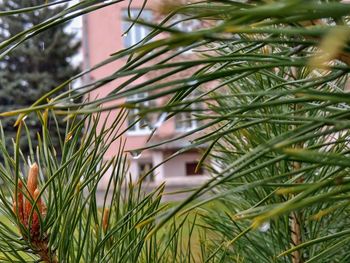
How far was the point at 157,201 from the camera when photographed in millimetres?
375

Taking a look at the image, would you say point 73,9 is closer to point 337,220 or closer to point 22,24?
point 337,220

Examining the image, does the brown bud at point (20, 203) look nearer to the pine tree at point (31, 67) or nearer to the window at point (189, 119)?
the window at point (189, 119)

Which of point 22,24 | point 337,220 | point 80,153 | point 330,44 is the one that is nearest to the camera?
point 330,44

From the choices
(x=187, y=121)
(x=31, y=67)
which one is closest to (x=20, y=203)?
(x=187, y=121)

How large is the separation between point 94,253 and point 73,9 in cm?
18

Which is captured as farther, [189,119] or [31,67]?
[31,67]

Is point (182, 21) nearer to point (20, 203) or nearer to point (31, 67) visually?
point (20, 203)

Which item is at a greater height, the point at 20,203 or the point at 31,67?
the point at 31,67

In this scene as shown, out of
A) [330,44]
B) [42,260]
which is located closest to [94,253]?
[42,260]

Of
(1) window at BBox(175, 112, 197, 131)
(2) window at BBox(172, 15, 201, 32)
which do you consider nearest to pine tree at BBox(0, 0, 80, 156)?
(2) window at BBox(172, 15, 201, 32)

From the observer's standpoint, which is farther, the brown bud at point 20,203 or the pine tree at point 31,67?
the pine tree at point 31,67

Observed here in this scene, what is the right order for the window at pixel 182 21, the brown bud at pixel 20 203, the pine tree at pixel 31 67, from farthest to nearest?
1. the pine tree at pixel 31 67
2. the brown bud at pixel 20 203
3. the window at pixel 182 21

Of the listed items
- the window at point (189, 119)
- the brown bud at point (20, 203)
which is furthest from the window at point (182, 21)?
the brown bud at point (20, 203)

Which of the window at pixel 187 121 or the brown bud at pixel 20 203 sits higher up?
the window at pixel 187 121
